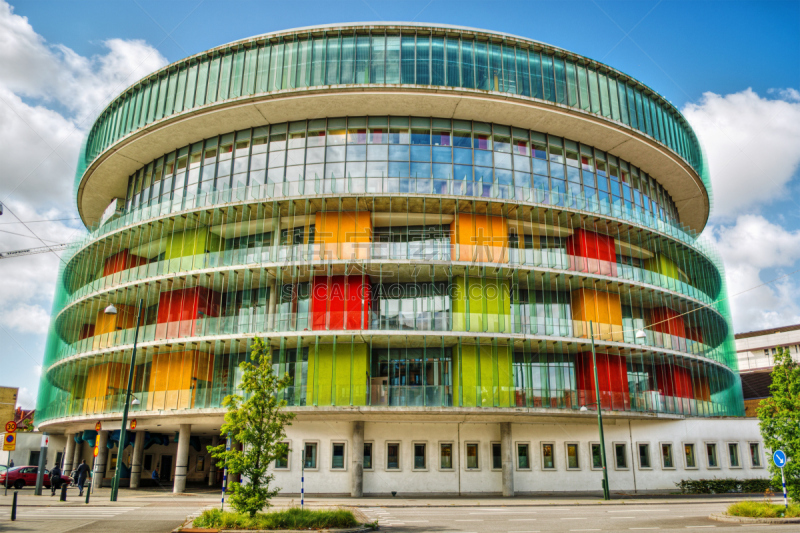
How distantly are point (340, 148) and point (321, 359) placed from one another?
12066 mm

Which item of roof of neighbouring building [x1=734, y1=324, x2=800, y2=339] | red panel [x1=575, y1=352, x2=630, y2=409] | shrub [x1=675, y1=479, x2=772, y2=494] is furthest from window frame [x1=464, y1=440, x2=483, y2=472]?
roof of neighbouring building [x1=734, y1=324, x2=800, y2=339]

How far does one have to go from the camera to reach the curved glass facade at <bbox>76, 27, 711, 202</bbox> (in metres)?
34.6

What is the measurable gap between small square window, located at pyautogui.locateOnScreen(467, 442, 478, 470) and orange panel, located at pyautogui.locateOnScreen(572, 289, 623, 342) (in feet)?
29.1

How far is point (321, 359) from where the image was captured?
31.7 m

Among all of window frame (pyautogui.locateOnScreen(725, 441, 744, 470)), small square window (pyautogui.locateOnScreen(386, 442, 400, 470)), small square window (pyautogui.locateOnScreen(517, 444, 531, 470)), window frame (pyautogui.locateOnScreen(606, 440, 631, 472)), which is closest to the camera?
small square window (pyautogui.locateOnScreen(386, 442, 400, 470))

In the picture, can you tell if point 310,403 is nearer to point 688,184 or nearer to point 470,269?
point 470,269

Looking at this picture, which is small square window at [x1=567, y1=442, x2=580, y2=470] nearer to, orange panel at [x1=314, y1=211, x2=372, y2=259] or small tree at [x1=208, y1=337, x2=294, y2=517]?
orange panel at [x1=314, y1=211, x2=372, y2=259]

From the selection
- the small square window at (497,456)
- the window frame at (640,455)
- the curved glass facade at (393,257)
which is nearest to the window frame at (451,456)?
the small square window at (497,456)

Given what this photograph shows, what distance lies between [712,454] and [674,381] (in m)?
4.45

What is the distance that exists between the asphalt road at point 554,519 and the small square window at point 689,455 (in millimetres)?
10247

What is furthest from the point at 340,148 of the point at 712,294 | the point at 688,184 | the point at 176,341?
the point at 712,294

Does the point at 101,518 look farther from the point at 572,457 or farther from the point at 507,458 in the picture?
the point at 572,457

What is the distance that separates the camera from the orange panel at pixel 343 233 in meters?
32.6

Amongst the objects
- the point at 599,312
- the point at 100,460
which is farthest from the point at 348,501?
the point at 100,460
